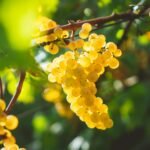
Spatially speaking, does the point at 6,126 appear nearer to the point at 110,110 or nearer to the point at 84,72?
the point at 84,72

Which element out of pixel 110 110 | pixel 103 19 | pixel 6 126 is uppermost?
pixel 110 110

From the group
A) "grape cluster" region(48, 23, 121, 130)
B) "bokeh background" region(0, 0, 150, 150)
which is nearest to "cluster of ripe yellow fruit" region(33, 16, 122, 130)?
"grape cluster" region(48, 23, 121, 130)

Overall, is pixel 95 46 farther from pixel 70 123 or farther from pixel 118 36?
pixel 70 123

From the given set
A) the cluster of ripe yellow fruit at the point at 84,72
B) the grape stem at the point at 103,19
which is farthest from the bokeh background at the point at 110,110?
the cluster of ripe yellow fruit at the point at 84,72

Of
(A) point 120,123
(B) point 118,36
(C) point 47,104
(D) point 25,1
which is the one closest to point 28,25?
(D) point 25,1

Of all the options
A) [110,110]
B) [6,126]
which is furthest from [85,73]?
[110,110]

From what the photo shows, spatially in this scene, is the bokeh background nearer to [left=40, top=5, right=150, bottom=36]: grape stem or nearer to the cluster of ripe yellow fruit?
[left=40, top=5, right=150, bottom=36]: grape stem

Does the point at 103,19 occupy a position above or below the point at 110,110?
below

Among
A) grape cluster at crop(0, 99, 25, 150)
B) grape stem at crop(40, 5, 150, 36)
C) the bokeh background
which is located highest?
the bokeh background
